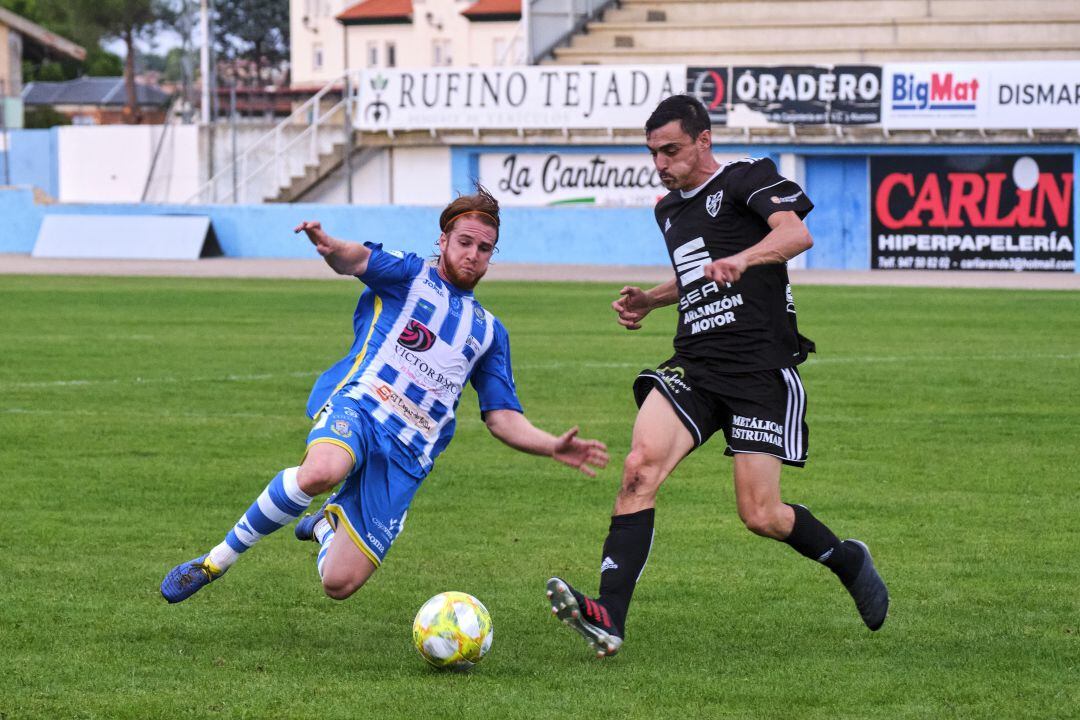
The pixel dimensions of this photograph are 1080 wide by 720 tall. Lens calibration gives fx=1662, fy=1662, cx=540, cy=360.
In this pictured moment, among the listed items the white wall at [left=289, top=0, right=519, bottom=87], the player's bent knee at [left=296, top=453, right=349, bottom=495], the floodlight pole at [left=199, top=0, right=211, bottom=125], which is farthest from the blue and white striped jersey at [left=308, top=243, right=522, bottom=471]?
the white wall at [left=289, top=0, right=519, bottom=87]

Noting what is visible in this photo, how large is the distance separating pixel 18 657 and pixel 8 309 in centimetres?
1789

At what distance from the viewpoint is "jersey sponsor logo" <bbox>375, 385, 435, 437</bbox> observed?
6250mm

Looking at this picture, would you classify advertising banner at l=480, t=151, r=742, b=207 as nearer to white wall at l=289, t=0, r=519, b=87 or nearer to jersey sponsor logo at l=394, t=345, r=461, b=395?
jersey sponsor logo at l=394, t=345, r=461, b=395

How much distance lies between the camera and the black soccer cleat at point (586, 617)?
18.7ft

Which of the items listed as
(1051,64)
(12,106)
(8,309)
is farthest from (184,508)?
(12,106)

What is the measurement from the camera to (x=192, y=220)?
3809cm

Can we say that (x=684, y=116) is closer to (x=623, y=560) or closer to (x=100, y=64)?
(x=623, y=560)

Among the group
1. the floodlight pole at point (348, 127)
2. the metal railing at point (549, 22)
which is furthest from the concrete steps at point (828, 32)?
the floodlight pole at point (348, 127)

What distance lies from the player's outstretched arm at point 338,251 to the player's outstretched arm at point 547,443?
821 millimetres

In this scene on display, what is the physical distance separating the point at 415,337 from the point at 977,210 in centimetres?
2915

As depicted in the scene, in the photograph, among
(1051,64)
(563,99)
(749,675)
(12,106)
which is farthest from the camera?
(12,106)

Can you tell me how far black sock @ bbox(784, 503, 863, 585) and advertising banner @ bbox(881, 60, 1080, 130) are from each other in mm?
28319

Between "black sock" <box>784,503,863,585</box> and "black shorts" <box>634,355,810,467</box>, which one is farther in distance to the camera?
"black sock" <box>784,503,863,585</box>

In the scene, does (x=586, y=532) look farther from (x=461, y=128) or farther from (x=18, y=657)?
(x=461, y=128)
